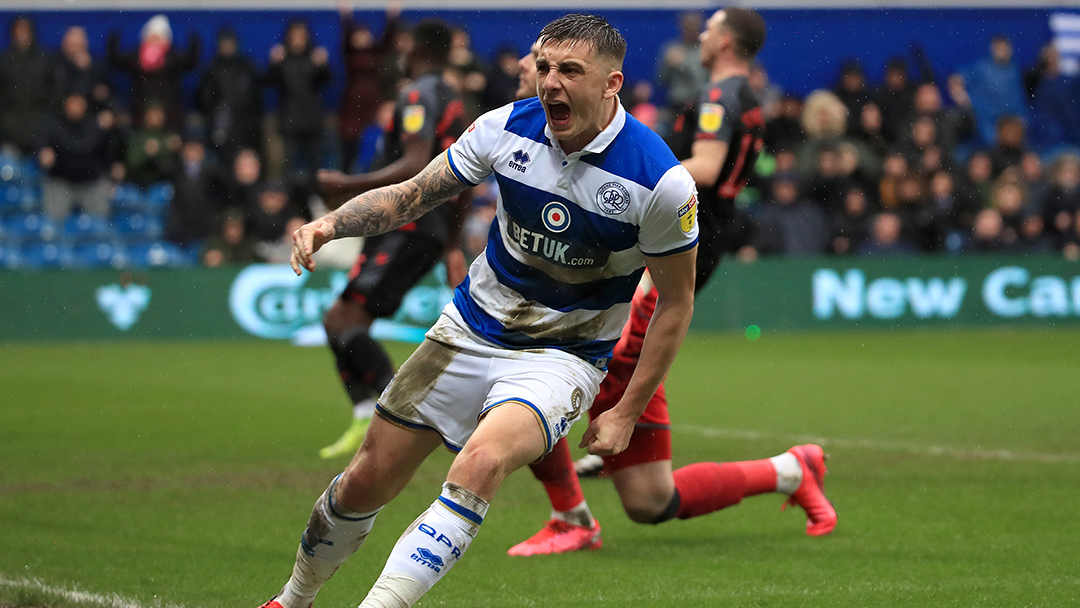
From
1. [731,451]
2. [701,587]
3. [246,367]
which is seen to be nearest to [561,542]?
[701,587]

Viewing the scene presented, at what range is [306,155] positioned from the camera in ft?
58.5

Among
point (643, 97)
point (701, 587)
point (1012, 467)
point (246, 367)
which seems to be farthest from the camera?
point (643, 97)

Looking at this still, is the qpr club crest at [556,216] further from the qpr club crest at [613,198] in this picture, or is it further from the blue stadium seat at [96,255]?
the blue stadium seat at [96,255]

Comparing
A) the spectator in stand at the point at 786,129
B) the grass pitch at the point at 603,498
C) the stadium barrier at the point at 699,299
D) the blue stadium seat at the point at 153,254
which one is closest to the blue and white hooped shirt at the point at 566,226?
the grass pitch at the point at 603,498

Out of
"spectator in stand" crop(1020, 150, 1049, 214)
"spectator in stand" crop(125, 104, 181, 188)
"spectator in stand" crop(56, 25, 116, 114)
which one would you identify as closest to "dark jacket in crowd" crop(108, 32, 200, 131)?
"spectator in stand" crop(125, 104, 181, 188)

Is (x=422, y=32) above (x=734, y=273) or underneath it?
above

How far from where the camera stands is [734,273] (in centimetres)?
1689

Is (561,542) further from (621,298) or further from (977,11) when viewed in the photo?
(977,11)

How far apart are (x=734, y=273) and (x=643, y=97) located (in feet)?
9.35

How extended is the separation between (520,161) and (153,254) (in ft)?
44.5

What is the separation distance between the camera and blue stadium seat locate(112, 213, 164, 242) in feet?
55.9

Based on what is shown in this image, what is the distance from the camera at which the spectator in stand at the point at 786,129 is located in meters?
18.1

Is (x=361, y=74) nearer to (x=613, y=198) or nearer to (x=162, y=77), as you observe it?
(x=162, y=77)

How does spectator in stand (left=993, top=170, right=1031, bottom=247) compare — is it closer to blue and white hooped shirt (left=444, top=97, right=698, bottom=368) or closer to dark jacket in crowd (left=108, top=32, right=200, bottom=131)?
dark jacket in crowd (left=108, top=32, right=200, bottom=131)
